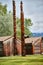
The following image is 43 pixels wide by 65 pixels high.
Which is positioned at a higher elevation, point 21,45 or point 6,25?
point 6,25

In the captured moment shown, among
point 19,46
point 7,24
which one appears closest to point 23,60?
point 19,46

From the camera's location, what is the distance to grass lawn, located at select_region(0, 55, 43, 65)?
5.02m

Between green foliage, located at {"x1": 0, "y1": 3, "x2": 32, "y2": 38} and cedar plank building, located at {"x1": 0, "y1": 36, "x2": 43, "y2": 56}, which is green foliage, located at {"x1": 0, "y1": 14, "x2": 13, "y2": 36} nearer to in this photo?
green foliage, located at {"x1": 0, "y1": 3, "x2": 32, "y2": 38}

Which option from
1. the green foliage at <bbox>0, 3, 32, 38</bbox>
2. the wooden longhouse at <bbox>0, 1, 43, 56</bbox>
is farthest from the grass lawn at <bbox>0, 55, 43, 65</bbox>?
the green foliage at <bbox>0, 3, 32, 38</bbox>

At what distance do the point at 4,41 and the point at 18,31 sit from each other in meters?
0.57

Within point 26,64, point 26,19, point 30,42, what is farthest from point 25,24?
point 26,64

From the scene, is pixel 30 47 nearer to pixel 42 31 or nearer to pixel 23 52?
pixel 23 52

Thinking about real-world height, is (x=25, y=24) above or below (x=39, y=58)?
above

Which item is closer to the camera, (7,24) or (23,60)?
(23,60)

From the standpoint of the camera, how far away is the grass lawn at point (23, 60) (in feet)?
16.5

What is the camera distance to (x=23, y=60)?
16.8ft

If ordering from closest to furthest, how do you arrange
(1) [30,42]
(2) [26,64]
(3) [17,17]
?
(2) [26,64]
(3) [17,17]
(1) [30,42]

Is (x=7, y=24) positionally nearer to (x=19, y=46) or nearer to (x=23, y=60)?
(x=19, y=46)

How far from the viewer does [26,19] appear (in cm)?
530
